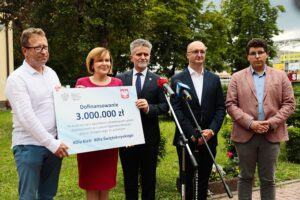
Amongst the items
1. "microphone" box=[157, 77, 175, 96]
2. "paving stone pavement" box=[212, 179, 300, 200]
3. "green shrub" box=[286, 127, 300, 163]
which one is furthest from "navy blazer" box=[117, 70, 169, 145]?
"green shrub" box=[286, 127, 300, 163]

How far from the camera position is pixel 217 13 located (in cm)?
3397

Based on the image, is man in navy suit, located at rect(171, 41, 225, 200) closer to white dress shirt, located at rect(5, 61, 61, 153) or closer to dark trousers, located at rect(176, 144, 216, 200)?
dark trousers, located at rect(176, 144, 216, 200)

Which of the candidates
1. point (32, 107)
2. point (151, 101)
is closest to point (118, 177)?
point (151, 101)

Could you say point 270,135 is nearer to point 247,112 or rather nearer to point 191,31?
point 247,112

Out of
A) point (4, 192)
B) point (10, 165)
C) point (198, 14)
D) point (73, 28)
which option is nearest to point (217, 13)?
point (198, 14)

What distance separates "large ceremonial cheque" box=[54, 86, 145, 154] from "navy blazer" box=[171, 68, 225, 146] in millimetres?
643

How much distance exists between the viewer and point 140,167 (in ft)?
17.1

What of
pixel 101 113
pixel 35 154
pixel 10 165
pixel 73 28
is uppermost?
pixel 73 28

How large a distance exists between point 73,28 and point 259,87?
12306 millimetres

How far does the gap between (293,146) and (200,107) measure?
18.6 feet

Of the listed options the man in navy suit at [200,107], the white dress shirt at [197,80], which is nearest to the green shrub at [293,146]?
the man in navy suit at [200,107]

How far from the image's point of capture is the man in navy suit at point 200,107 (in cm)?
516

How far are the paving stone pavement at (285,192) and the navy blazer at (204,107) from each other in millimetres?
1950

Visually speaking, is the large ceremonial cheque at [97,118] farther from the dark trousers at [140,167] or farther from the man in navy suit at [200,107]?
the man in navy suit at [200,107]
